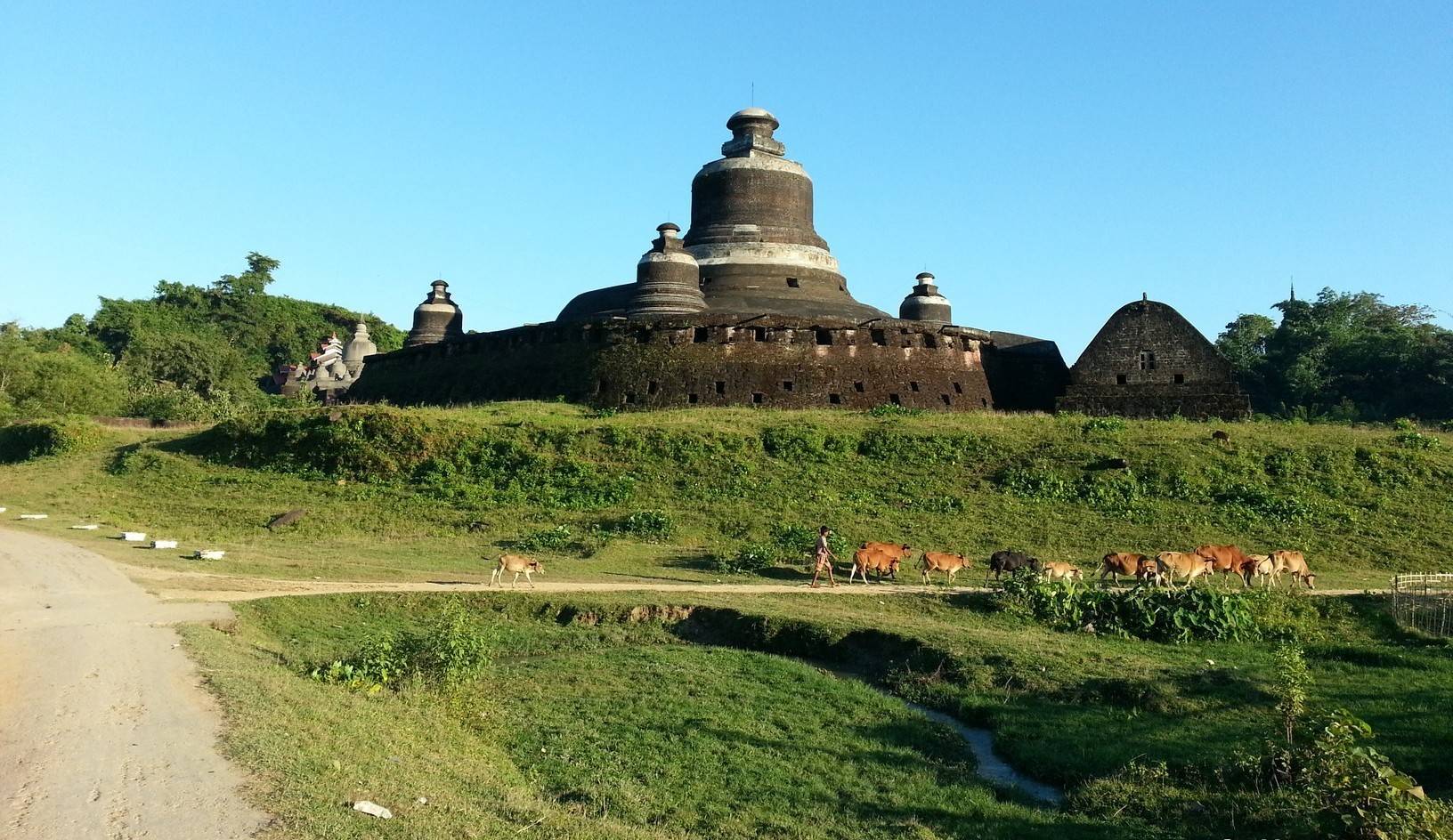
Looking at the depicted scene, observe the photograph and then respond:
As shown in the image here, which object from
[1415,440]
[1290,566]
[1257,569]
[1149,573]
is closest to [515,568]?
[1149,573]

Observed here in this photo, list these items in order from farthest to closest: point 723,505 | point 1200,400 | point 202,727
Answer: point 1200,400 → point 723,505 → point 202,727

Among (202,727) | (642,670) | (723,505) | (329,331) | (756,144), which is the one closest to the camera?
(202,727)

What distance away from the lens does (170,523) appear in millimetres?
25422

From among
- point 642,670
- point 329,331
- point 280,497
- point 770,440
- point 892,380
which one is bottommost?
point 642,670

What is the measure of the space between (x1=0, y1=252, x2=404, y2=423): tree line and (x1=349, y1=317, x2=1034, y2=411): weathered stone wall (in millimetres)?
13378

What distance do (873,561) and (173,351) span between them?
161 feet

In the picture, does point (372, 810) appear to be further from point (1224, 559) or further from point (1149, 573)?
point (1224, 559)

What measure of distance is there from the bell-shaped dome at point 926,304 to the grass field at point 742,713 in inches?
948

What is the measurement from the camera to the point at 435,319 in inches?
1805

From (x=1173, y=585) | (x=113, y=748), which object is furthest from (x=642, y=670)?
(x=1173, y=585)

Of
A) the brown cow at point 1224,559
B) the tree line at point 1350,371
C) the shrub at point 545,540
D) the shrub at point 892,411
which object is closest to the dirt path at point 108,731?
the shrub at point 545,540

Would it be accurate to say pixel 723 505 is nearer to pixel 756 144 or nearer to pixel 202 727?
pixel 202 727

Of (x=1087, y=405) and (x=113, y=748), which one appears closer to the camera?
(x=113, y=748)

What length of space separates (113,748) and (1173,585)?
14132mm
